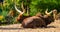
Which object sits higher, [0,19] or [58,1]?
[58,1]

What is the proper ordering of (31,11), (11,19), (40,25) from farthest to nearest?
(31,11), (11,19), (40,25)

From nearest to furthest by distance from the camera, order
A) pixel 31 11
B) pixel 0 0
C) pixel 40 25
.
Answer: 1. pixel 40 25
2. pixel 31 11
3. pixel 0 0

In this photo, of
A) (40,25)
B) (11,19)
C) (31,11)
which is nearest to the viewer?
(40,25)

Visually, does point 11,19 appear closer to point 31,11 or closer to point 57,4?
point 31,11

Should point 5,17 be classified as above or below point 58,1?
below

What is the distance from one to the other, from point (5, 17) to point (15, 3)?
2417mm

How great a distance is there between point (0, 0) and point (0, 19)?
39.0ft

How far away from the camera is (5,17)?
20703mm

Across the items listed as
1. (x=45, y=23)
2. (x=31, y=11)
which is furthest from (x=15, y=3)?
(x=45, y=23)

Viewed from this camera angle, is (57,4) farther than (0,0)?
No

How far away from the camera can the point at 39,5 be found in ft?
68.6

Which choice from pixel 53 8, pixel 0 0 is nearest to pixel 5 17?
pixel 53 8

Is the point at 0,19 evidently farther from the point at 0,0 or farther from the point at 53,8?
the point at 0,0

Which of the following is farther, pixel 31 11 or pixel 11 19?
pixel 31 11
